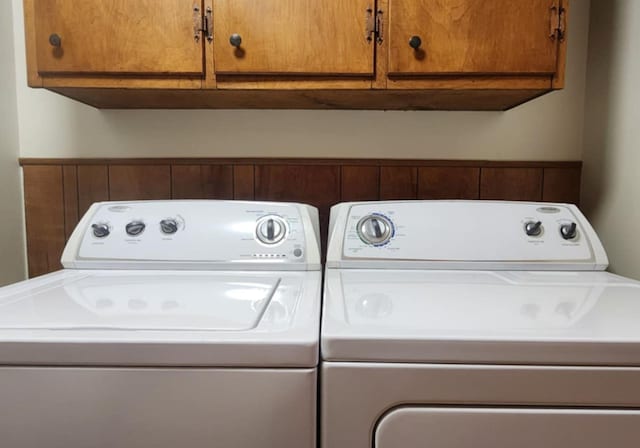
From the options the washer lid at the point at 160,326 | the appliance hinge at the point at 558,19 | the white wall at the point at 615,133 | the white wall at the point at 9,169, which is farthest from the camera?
the white wall at the point at 9,169

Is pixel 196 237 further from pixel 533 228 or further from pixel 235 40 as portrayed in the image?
pixel 533 228

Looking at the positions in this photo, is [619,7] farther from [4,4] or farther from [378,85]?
[4,4]

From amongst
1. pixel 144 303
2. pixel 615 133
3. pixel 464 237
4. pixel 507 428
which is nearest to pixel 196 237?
pixel 144 303

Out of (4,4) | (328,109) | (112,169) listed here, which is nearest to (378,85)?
(328,109)

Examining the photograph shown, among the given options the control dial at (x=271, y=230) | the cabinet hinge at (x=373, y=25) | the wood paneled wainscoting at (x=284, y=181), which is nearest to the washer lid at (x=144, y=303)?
the control dial at (x=271, y=230)

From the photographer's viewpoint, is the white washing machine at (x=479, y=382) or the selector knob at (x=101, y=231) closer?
the white washing machine at (x=479, y=382)

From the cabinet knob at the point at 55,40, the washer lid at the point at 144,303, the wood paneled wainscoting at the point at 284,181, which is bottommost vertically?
the washer lid at the point at 144,303

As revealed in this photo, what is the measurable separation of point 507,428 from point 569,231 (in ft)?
2.17

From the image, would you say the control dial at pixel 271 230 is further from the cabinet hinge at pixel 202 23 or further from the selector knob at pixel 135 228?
the cabinet hinge at pixel 202 23

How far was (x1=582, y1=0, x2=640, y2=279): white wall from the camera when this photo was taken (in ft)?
3.47

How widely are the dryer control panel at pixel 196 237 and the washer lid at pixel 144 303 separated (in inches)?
3.5

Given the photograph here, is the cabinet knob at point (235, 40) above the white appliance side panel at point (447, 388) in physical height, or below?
above

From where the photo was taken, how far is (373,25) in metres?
0.96

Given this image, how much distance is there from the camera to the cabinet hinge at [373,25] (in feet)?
3.14
